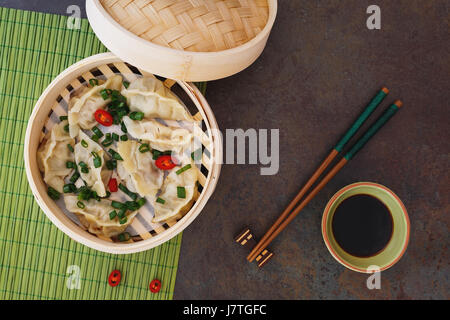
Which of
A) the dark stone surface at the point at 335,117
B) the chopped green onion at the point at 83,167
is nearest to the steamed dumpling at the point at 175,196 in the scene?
the dark stone surface at the point at 335,117

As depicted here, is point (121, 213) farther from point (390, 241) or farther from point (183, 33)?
point (390, 241)

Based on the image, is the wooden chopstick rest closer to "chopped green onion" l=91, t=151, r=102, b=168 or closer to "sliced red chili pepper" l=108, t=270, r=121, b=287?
"sliced red chili pepper" l=108, t=270, r=121, b=287

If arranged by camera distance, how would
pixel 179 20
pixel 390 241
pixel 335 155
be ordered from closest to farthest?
pixel 179 20, pixel 390 241, pixel 335 155

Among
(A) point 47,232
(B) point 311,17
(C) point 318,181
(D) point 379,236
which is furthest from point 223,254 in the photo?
(B) point 311,17

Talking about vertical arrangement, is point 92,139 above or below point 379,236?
above

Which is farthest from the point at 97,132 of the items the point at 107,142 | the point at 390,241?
the point at 390,241
